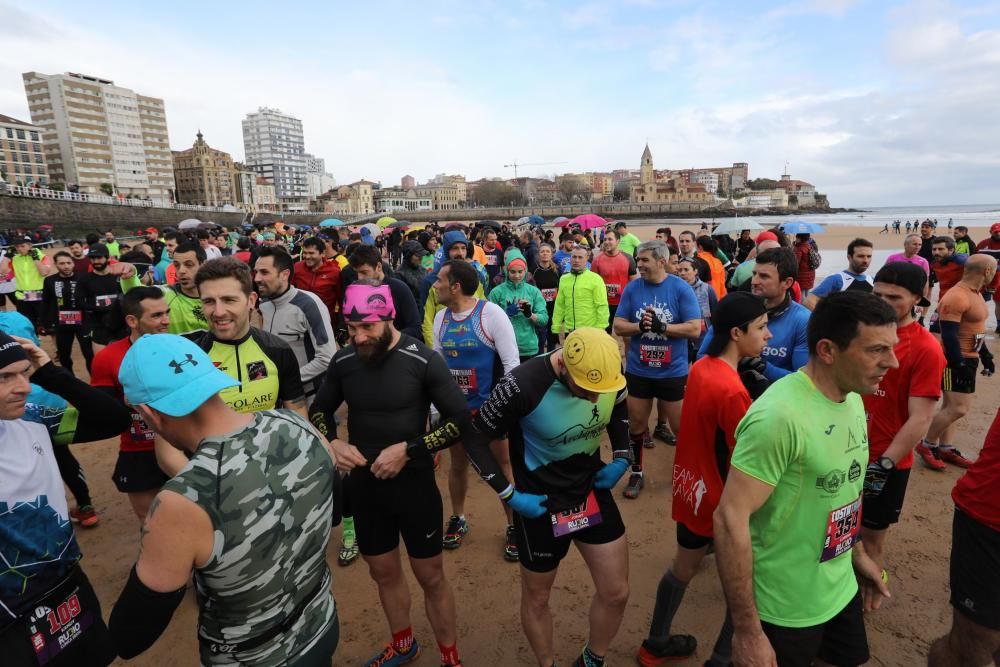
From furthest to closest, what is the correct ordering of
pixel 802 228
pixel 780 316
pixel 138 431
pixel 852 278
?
pixel 802 228 → pixel 852 278 → pixel 780 316 → pixel 138 431

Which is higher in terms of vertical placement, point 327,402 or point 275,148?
point 275,148

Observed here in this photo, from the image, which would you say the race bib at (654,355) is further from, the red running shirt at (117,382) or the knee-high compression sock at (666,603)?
the red running shirt at (117,382)

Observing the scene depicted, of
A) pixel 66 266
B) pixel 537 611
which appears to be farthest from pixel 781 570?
pixel 66 266

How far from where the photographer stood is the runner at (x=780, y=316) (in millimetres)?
3332

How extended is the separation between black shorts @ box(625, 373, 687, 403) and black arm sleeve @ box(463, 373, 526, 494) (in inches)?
99.0

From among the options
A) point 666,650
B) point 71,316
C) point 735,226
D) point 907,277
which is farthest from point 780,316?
point 735,226

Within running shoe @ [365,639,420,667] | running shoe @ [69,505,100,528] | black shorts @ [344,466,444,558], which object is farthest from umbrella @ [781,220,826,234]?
running shoe @ [69,505,100,528]

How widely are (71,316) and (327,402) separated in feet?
21.5

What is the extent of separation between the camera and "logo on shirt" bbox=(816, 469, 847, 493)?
1.95 m

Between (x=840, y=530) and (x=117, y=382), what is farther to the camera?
(x=117, y=382)

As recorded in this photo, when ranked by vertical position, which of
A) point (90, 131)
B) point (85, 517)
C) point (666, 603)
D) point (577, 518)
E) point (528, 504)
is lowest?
point (85, 517)

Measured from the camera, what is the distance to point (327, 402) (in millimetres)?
2975

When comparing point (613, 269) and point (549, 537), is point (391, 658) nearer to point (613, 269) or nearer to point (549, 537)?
point (549, 537)

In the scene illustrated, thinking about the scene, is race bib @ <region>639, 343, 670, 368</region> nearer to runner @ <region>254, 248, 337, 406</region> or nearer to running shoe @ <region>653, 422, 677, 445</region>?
running shoe @ <region>653, 422, 677, 445</region>
